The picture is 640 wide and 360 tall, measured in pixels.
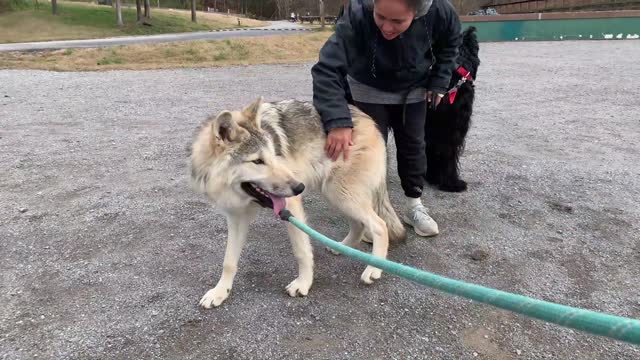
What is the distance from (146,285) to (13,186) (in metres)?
2.89

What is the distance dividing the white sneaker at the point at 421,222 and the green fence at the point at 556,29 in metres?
22.3

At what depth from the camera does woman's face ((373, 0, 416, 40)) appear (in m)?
2.67

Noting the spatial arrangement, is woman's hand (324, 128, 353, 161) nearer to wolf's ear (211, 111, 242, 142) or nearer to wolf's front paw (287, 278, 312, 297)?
wolf's ear (211, 111, 242, 142)

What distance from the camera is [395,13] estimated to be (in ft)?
8.84

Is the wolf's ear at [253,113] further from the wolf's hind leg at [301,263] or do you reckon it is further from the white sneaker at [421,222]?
the white sneaker at [421,222]

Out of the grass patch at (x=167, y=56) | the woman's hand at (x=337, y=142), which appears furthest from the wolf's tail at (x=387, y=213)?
the grass patch at (x=167, y=56)

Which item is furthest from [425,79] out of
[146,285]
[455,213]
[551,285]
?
[146,285]

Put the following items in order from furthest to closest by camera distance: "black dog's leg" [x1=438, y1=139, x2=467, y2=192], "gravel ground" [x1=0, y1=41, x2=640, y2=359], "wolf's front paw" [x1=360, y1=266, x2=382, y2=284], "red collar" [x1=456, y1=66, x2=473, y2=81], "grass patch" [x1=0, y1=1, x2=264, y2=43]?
1. "grass patch" [x1=0, y1=1, x2=264, y2=43]
2. "black dog's leg" [x1=438, y1=139, x2=467, y2=192]
3. "red collar" [x1=456, y1=66, x2=473, y2=81]
4. "wolf's front paw" [x1=360, y1=266, x2=382, y2=284]
5. "gravel ground" [x1=0, y1=41, x2=640, y2=359]

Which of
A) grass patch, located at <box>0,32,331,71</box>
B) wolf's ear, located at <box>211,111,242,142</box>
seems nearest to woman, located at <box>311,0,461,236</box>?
wolf's ear, located at <box>211,111,242,142</box>

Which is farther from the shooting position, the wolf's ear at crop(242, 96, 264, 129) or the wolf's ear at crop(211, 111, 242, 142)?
the wolf's ear at crop(242, 96, 264, 129)

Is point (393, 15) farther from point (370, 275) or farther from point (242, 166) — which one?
point (370, 275)

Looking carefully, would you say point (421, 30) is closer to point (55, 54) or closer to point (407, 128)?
point (407, 128)

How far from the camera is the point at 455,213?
13.8 feet

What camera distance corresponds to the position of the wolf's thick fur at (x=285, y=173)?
261 centimetres
